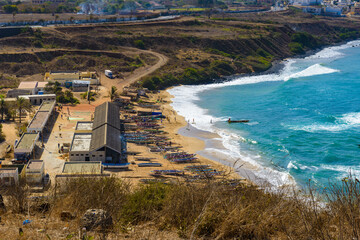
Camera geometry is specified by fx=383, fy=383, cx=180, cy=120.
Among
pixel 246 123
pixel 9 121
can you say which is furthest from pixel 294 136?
pixel 9 121

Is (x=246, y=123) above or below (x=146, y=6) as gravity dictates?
below

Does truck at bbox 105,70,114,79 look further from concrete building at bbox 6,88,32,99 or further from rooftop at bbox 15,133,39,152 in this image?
rooftop at bbox 15,133,39,152

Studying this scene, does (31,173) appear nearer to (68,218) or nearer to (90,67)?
(68,218)

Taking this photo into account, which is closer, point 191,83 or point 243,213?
point 243,213

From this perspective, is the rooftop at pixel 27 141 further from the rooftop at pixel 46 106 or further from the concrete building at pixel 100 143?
the rooftop at pixel 46 106

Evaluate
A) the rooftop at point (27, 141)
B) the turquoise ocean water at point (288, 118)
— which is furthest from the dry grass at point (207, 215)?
the rooftop at point (27, 141)
